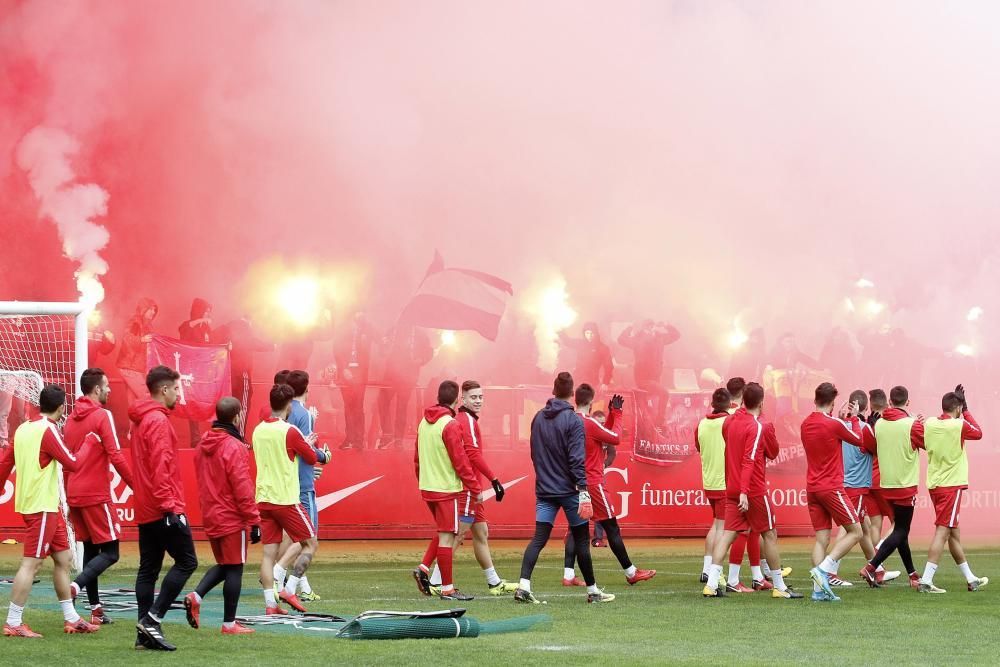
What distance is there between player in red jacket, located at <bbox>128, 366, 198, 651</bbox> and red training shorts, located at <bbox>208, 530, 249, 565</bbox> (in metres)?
0.27

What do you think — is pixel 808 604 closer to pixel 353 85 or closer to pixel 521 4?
pixel 353 85

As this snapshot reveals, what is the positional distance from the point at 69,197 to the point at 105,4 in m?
3.90

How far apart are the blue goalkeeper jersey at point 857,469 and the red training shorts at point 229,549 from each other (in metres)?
7.57

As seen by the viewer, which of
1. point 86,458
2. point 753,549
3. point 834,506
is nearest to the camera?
point 86,458

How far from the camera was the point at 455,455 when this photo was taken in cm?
1254

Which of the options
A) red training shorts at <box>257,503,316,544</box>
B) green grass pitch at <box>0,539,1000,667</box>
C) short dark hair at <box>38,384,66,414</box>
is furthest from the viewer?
red training shorts at <box>257,503,316,544</box>

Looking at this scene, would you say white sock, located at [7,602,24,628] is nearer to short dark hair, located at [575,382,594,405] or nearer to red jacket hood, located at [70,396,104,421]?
red jacket hood, located at [70,396,104,421]

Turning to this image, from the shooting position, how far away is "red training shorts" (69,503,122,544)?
34.7 feet

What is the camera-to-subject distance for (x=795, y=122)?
28.4 metres

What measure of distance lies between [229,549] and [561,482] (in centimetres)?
355

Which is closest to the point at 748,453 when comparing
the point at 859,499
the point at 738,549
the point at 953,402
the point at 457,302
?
the point at 738,549

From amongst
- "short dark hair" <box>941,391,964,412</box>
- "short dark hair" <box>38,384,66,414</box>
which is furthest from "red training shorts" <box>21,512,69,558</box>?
"short dark hair" <box>941,391,964,412</box>

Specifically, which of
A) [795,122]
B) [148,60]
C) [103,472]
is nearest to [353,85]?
[148,60]

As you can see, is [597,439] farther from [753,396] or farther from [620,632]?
[620,632]
